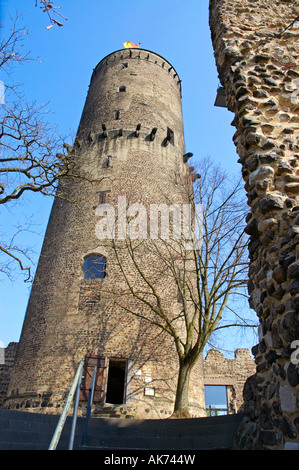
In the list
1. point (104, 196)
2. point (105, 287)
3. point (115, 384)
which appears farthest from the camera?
point (115, 384)

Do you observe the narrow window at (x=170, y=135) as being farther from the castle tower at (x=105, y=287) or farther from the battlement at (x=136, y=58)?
the battlement at (x=136, y=58)

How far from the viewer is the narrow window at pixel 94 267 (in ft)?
41.5

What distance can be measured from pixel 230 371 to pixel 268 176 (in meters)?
15.9

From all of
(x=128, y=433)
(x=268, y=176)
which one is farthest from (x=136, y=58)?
(x=128, y=433)

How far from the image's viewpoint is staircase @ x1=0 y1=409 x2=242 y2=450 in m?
4.97

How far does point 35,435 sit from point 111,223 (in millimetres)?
8919

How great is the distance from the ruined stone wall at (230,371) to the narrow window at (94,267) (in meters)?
8.53

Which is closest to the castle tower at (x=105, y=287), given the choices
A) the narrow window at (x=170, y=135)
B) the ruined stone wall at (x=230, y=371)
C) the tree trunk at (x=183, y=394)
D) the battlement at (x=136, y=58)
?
the narrow window at (x=170, y=135)

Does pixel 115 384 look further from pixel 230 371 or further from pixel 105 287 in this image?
pixel 230 371

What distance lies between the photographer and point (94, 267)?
41.9 feet

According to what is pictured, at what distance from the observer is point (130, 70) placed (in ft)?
64.1

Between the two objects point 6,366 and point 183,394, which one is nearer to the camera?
point 183,394

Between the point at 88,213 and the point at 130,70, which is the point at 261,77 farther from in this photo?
the point at 130,70

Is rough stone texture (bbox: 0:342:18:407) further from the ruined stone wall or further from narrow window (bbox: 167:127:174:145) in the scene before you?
narrow window (bbox: 167:127:174:145)
